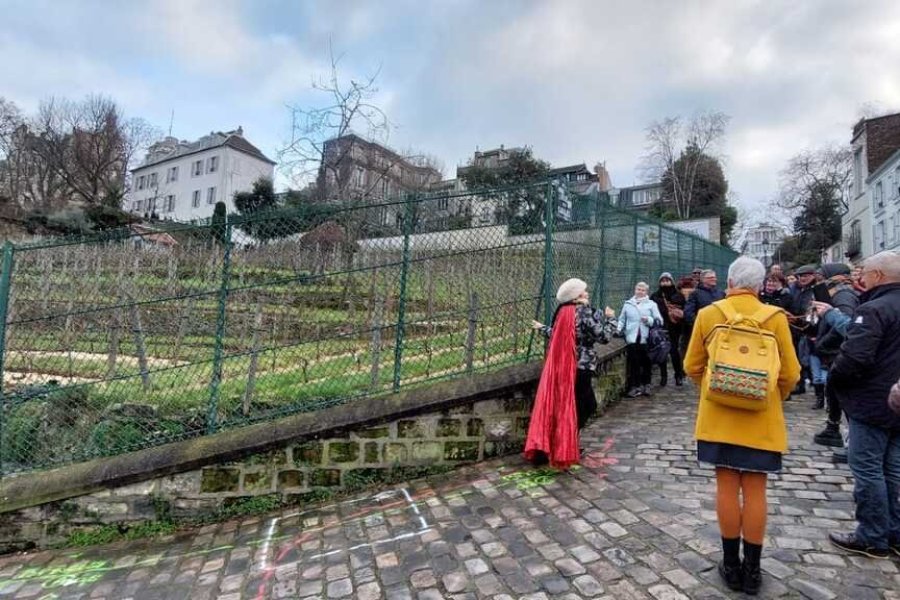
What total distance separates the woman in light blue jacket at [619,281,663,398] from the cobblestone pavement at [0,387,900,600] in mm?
1891

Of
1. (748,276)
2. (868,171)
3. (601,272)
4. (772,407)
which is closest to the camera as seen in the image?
(772,407)

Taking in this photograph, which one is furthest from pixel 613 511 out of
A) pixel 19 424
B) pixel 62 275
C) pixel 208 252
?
pixel 62 275

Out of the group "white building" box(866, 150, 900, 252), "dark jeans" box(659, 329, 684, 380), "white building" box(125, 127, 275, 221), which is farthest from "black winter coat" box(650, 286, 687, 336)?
"white building" box(125, 127, 275, 221)

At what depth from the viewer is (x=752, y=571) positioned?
262 centimetres

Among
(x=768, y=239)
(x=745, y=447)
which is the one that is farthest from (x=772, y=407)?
(x=768, y=239)

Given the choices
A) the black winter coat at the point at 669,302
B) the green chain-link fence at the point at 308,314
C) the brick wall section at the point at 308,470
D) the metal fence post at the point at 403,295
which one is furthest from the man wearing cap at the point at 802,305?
the metal fence post at the point at 403,295

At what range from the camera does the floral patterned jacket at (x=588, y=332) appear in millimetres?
4391

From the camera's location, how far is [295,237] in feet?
15.9

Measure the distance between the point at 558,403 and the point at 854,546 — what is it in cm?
205

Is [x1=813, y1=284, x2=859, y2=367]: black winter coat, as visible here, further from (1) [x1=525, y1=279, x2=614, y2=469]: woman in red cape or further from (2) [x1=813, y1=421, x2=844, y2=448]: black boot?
(1) [x1=525, y1=279, x2=614, y2=469]: woman in red cape

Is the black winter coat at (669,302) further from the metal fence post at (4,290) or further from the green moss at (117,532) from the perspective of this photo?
the metal fence post at (4,290)

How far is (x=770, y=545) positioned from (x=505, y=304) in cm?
290

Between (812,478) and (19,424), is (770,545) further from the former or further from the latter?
(19,424)

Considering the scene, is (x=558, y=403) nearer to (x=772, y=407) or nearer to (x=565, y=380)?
(x=565, y=380)
